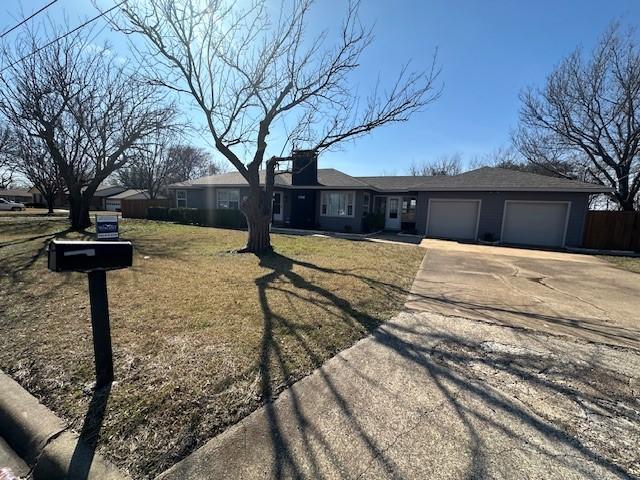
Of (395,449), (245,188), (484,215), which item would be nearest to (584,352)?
(395,449)

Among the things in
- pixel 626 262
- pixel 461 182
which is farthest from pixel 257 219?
pixel 626 262

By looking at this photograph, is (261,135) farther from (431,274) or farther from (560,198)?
(560,198)

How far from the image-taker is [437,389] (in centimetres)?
262

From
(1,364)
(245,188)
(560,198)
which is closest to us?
(1,364)

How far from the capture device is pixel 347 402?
2.40 meters

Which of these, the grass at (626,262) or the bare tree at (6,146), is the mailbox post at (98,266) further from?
the bare tree at (6,146)

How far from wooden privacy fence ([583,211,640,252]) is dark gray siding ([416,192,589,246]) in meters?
0.39

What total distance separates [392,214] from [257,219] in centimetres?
1250

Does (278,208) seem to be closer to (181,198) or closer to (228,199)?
(228,199)

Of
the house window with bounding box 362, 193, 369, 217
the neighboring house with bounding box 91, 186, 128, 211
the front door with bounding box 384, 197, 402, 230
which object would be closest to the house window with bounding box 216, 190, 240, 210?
the house window with bounding box 362, 193, 369, 217

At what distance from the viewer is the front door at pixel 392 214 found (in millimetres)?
19312

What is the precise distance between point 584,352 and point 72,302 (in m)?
6.75

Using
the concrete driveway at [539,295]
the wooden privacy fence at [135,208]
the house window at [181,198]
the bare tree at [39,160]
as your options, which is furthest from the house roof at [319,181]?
the concrete driveway at [539,295]

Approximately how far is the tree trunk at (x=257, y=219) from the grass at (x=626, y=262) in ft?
36.4
